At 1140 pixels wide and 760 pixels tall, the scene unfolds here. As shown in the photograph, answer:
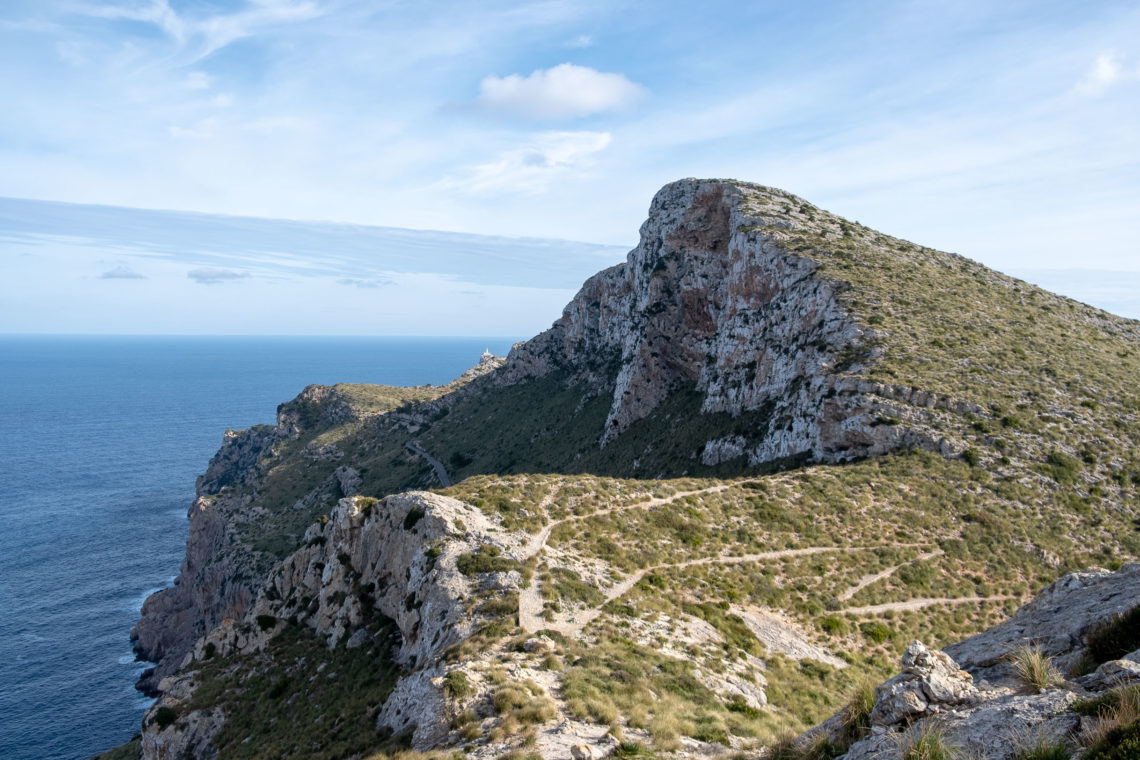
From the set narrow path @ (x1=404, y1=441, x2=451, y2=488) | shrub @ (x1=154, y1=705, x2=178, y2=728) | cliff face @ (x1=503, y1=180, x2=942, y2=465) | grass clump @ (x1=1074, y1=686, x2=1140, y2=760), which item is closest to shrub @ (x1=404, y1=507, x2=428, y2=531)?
shrub @ (x1=154, y1=705, x2=178, y2=728)

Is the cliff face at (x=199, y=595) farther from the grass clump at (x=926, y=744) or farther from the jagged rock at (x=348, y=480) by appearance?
the grass clump at (x=926, y=744)

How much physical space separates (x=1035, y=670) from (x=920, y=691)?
186 centimetres

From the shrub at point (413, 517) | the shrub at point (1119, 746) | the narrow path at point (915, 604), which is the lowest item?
the narrow path at point (915, 604)

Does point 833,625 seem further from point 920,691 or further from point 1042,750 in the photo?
point 1042,750

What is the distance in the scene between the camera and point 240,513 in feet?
288

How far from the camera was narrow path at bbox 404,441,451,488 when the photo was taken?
81.1 meters

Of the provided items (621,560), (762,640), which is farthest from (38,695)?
(762,640)

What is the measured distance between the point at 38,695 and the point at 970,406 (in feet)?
317

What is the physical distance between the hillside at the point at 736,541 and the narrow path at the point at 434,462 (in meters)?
19.2

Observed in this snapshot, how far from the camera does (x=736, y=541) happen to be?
31531mm

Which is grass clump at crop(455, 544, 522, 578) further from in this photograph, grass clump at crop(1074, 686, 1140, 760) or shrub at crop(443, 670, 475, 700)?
grass clump at crop(1074, 686, 1140, 760)

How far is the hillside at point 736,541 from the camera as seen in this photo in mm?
19234

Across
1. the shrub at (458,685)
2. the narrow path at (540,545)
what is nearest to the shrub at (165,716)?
the narrow path at (540,545)

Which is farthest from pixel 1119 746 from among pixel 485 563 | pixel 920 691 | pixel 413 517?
pixel 413 517
